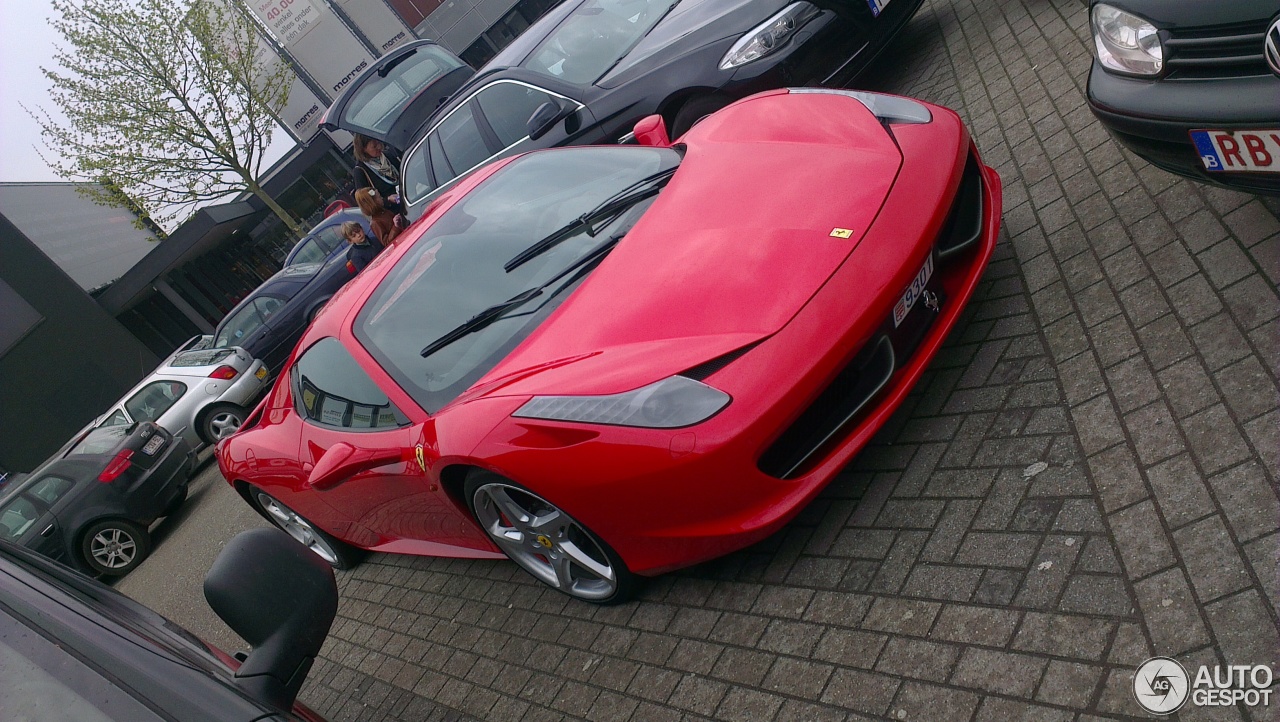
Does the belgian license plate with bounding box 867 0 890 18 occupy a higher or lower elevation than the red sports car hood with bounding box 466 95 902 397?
lower

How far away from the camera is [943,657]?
92.8 inches

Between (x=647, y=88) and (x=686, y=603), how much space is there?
401 cm

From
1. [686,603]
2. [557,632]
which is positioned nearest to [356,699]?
[557,632]

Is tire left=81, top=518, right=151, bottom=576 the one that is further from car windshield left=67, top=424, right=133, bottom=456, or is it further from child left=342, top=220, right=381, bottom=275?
child left=342, top=220, right=381, bottom=275

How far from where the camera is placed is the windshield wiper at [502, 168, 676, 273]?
145 inches

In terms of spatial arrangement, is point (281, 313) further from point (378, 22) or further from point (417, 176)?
point (378, 22)

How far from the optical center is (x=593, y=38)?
6719mm

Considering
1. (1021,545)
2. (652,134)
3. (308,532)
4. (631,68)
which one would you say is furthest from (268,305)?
(1021,545)

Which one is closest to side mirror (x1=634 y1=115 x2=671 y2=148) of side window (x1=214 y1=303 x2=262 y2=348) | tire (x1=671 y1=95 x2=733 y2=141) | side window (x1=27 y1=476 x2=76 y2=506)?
tire (x1=671 y1=95 x2=733 y2=141)

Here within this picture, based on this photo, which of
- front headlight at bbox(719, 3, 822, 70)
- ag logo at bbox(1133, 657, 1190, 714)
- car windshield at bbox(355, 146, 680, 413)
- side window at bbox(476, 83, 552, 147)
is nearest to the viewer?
ag logo at bbox(1133, 657, 1190, 714)

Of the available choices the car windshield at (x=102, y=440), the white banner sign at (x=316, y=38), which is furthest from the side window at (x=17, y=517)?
the white banner sign at (x=316, y=38)

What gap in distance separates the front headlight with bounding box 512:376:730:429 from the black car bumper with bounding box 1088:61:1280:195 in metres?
1.67

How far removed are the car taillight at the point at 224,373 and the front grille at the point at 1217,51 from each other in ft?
38.3

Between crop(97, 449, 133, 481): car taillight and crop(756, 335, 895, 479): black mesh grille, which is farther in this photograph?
crop(97, 449, 133, 481): car taillight
